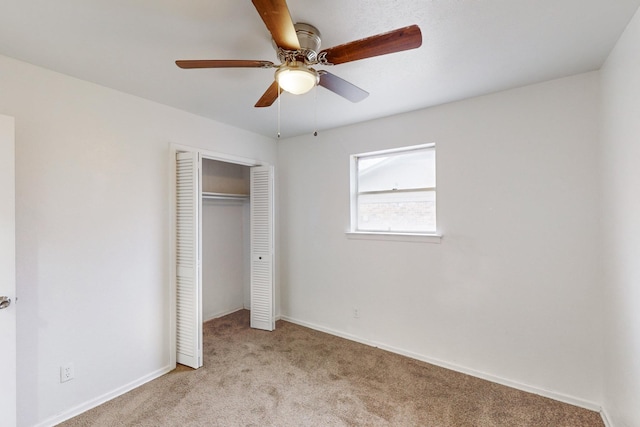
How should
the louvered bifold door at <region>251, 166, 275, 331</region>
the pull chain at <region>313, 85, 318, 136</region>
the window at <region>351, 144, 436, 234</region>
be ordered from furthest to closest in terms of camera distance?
1. the louvered bifold door at <region>251, 166, 275, 331</region>
2. the window at <region>351, 144, 436, 234</region>
3. the pull chain at <region>313, 85, 318, 136</region>

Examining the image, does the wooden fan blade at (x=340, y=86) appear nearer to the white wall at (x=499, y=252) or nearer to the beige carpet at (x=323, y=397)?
the white wall at (x=499, y=252)

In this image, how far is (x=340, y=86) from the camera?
1.85 metres

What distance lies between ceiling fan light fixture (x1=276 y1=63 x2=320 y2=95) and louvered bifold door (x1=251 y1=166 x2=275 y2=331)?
6.92 ft

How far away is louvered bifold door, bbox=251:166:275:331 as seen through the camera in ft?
Answer: 12.1

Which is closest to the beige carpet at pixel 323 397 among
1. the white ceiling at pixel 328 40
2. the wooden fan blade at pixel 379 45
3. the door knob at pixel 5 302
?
the door knob at pixel 5 302

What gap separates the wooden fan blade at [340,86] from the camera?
1.73m

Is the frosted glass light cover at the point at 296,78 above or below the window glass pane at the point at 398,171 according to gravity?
above

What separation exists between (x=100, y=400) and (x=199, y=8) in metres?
2.87

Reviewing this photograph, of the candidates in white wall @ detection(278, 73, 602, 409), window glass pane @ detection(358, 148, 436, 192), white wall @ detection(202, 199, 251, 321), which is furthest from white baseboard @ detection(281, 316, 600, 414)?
window glass pane @ detection(358, 148, 436, 192)

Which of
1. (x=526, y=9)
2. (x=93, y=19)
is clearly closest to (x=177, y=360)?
(x=93, y=19)

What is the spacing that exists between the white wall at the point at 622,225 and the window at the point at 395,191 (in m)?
1.28

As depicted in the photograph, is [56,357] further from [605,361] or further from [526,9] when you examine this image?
[605,361]

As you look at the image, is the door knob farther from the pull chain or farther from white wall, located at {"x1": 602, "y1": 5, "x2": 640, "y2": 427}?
white wall, located at {"x1": 602, "y1": 5, "x2": 640, "y2": 427}

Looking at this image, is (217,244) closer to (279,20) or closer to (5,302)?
(5,302)
